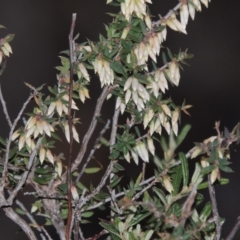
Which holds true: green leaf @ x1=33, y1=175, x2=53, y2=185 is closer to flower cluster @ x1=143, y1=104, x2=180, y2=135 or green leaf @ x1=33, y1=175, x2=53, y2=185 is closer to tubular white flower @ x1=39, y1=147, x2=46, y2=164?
tubular white flower @ x1=39, y1=147, x2=46, y2=164

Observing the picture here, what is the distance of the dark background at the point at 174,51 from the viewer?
1.94 meters

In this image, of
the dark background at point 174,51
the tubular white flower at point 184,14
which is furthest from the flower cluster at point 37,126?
the dark background at point 174,51

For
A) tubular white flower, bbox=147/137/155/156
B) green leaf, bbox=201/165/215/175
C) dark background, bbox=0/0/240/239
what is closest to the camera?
green leaf, bbox=201/165/215/175

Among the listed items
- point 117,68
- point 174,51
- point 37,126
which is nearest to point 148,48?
point 117,68

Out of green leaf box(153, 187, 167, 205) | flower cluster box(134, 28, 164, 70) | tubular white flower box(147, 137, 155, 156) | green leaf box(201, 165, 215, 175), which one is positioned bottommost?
green leaf box(153, 187, 167, 205)

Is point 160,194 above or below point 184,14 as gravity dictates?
below

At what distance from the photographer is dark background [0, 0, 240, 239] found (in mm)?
1942

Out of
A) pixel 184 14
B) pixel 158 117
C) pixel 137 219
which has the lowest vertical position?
A: pixel 137 219

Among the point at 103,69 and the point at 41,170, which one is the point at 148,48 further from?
the point at 41,170

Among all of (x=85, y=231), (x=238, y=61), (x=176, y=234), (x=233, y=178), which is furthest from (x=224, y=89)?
(x=176, y=234)

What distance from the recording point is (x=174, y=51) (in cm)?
196

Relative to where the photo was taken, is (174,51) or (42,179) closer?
(42,179)

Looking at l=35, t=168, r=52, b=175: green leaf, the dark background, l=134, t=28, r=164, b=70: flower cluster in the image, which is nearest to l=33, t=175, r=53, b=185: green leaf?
l=35, t=168, r=52, b=175: green leaf

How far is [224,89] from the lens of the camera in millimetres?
2029
